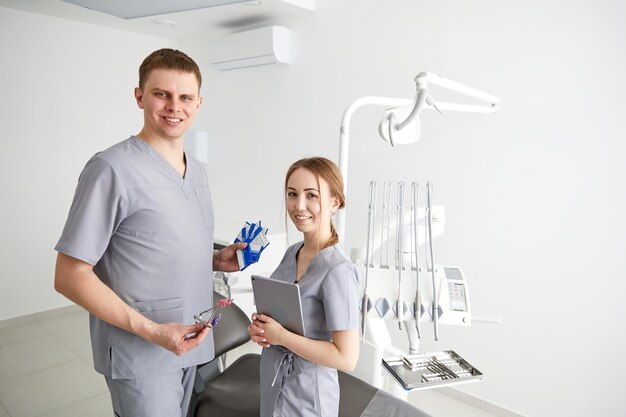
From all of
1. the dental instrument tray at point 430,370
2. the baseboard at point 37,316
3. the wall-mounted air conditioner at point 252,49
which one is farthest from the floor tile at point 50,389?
the wall-mounted air conditioner at point 252,49

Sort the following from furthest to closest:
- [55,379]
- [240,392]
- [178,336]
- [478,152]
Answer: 1. [55,379]
2. [478,152]
3. [240,392]
4. [178,336]

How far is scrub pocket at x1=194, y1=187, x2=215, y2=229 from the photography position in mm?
1276

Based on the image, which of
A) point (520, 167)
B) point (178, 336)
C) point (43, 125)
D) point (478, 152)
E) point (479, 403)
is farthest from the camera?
point (43, 125)

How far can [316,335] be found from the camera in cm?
108

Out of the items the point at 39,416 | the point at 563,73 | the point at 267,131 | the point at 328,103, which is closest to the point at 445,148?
the point at 563,73

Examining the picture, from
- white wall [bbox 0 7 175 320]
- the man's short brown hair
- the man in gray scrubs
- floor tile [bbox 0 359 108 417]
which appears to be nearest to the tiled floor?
floor tile [bbox 0 359 108 417]

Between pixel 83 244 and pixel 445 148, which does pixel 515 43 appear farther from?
pixel 83 244

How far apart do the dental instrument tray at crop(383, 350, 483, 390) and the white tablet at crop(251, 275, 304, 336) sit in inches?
15.3

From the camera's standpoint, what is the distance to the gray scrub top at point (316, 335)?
1034 mm

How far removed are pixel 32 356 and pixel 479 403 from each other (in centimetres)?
273

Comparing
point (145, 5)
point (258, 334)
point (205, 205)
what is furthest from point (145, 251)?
point (145, 5)

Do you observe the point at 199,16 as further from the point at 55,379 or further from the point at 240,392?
the point at 240,392

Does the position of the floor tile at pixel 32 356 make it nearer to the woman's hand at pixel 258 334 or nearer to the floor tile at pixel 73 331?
the floor tile at pixel 73 331

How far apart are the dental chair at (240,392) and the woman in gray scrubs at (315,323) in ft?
0.97
